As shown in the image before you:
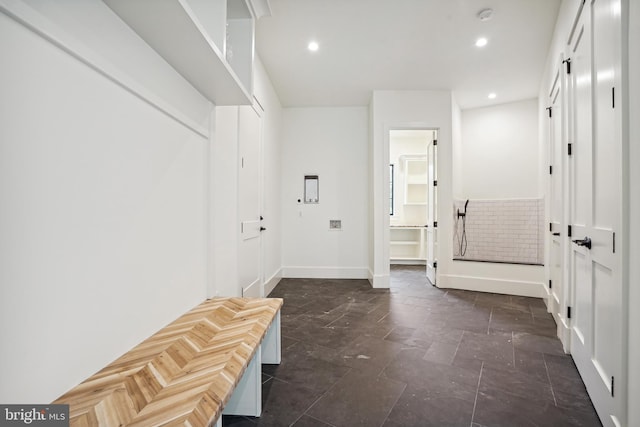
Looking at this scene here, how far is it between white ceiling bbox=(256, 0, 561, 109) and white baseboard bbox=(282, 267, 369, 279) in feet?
8.83

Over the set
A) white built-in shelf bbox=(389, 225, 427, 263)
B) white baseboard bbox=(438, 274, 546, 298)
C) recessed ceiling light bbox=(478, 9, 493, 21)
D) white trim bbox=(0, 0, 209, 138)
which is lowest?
white baseboard bbox=(438, 274, 546, 298)

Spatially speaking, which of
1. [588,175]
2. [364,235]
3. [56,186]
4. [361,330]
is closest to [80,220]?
[56,186]

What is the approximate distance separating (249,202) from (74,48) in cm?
223

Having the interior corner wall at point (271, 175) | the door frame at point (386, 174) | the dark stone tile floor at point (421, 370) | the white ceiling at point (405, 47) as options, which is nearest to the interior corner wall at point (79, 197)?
the dark stone tile floor at point (421, 370)

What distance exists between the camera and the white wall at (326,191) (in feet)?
16.3

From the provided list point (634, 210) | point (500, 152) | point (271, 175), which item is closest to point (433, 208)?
point (500, 152)

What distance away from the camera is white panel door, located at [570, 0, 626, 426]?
1.39 m

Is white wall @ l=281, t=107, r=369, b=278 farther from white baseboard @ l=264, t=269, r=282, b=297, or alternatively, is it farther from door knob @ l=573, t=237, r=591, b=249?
door knob @ l=573, t=237, r=591, b=249

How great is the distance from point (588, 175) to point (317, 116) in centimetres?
381

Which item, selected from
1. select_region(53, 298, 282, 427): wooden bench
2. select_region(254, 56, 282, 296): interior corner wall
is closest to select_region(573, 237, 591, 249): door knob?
select_region(53, 298, 282, 427): wooden bench

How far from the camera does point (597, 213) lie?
5.48ft

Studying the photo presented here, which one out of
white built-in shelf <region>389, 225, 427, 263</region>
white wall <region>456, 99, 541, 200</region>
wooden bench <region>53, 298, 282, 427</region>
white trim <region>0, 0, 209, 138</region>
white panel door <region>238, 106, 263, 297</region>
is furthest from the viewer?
white built-in shelf <region>389, 225, 427, 263</region>

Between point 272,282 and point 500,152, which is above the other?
point 500,152

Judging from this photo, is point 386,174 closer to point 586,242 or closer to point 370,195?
point 370,195
